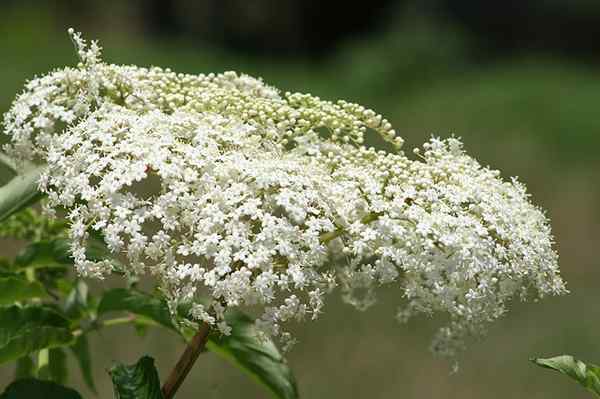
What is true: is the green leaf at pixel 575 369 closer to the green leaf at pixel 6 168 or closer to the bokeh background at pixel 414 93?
the green leaf at pixel 6 168

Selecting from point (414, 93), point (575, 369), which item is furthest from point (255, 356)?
point (414, 93)

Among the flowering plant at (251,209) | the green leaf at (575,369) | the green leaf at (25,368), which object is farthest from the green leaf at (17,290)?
the green leaf at (575,369)

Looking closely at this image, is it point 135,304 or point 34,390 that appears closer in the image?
point 34,390

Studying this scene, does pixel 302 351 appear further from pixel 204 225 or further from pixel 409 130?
pixel 409 130

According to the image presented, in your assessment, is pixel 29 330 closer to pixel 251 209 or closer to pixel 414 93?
pixel 251 209

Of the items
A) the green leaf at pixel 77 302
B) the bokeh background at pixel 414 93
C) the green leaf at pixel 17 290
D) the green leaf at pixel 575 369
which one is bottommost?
the green leaf at pixel 17 290

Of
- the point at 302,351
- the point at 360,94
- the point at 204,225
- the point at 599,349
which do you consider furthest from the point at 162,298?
the point at 360,94

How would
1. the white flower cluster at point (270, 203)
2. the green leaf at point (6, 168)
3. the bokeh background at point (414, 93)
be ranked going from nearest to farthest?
the white flower cluster at point (270, 203)
the green leaf at point (6, 168)
the bokeh background at point (414, 93)
